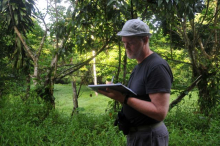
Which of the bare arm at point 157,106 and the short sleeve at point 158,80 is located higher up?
the short sleeve at point 158,80

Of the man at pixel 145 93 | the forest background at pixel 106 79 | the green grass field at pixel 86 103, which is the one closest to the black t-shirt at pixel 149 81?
the man at pixel 145 93

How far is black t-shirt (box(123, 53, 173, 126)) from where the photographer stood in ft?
3.51

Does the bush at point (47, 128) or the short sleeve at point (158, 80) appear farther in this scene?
the bush at point (47, 128)

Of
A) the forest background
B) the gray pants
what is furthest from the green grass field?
the gray pants

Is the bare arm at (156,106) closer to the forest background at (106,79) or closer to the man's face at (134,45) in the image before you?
the man's face at (134,45)

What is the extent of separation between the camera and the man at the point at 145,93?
1074mm

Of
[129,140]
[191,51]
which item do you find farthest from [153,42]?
[129,140]

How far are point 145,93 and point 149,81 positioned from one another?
0.11 metres

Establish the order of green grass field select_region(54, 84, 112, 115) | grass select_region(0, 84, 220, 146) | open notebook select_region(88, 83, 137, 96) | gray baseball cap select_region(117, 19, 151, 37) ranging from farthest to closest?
green grass field select_region(54, 84, 112, 115) → grass select_region(0, 84, 220, 146) → gray baseball cap select_region(117, 19, 151, 37) → open notebook select_region(88, 83, 137, 96)

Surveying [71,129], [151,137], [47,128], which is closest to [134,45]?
[151,137]

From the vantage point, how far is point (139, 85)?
47.1 inches

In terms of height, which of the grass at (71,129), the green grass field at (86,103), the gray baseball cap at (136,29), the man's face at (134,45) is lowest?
the green grass field at (86,103)

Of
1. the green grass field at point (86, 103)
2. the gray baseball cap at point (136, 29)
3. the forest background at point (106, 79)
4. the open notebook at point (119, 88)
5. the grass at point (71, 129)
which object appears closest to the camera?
the open notebook at point (119, 88)

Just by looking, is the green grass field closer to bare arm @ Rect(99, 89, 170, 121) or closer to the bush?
the bush
